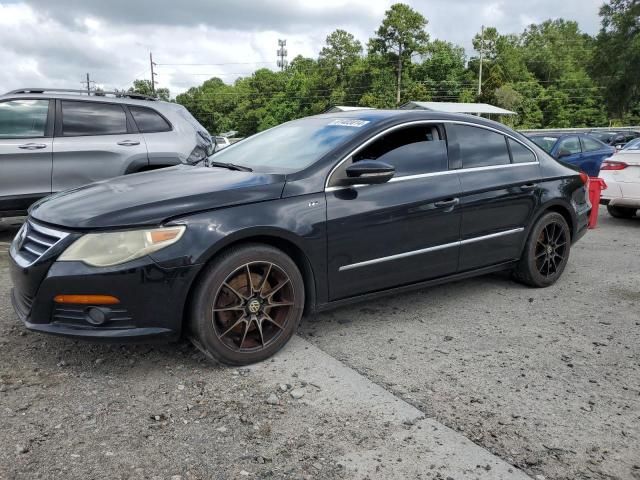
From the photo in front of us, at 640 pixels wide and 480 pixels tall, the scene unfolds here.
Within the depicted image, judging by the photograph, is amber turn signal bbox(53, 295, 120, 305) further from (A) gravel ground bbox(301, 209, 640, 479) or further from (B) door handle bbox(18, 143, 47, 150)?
(B) door handle bbox(18, 143, 47, 150)

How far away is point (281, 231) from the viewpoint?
10.7ft

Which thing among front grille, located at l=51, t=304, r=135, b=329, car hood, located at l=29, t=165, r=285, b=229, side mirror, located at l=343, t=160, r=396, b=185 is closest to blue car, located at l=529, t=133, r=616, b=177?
side mirror, located at l=343, t=160, r=396, b=185

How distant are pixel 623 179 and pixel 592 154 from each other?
4870 millimetres

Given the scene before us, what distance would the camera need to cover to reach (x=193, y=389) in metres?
2.98

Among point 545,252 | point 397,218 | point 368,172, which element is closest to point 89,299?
point 368,172

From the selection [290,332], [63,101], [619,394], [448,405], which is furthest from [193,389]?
[63,101]

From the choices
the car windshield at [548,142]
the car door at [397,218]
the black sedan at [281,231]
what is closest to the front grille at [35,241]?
the black sedan at [281,231]

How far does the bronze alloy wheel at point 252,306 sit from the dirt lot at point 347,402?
193 mm

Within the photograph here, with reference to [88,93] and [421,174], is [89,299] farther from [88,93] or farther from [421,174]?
[88,93]

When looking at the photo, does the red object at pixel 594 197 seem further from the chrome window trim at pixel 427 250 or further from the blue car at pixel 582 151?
the blue car at pixel 582 151

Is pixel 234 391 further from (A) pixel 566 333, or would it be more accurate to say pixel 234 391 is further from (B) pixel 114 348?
(A) pixel 566 333

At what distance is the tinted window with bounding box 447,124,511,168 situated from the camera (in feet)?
14.0

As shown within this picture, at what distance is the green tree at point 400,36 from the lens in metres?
60.0

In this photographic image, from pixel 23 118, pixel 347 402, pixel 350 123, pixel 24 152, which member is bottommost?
pixel 347 402
